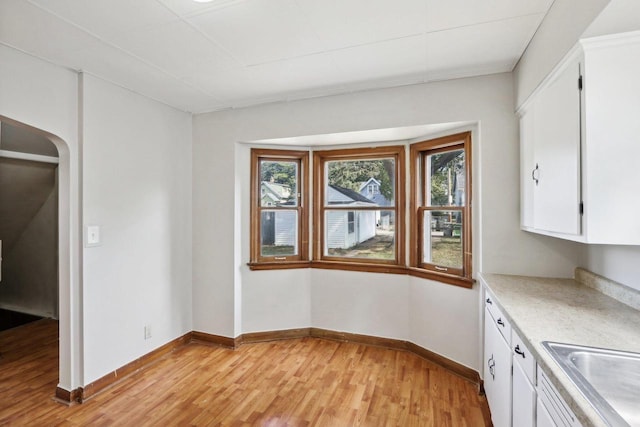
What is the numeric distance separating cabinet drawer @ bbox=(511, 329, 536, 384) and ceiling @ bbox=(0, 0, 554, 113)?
68.1 inches

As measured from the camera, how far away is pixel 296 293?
3342 millimetres

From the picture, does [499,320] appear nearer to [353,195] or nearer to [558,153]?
[558,153]

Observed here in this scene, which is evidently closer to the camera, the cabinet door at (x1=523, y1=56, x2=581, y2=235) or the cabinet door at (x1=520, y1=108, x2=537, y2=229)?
the cabinet door at (x1=523, y1=56, x2=581, y2=235)

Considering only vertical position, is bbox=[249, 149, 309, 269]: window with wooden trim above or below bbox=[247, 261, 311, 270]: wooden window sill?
above

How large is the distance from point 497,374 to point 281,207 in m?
A: 2.41

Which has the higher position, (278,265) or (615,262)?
(615,262)

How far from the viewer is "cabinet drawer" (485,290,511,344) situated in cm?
158

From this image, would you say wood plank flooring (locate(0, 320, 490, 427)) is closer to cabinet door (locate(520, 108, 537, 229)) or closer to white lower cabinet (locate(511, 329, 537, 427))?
white lower cabinet (locate(511, 329, 537, 427))

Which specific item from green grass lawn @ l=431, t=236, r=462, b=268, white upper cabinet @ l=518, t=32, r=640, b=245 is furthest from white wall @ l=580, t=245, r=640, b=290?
green grass lawn @ l=431, t=236, r=462, b=268

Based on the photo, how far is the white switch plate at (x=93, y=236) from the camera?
2.30 m

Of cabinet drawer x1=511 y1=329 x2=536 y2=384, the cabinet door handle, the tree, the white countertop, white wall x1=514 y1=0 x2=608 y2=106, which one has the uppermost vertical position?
white wall x1=514 y1=0 x2=608 y2=106

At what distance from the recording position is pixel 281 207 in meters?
3.38

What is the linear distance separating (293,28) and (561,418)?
219 centimetres

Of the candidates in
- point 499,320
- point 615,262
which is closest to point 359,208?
point 499,320
